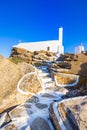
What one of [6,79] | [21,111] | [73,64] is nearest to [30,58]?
[73,64]

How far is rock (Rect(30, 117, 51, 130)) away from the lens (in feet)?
24.9

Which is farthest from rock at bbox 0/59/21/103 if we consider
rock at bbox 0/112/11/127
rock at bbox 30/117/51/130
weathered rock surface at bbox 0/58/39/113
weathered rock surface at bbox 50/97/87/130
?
weathered rock surface at bbox 50/97/87/130

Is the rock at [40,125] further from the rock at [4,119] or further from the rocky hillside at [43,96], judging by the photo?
the rock at [4,119]

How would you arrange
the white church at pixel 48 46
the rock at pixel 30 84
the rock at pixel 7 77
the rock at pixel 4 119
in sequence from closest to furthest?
the rock at pixel 4 119, the rock at pixel 7 77, the rock at pixel 30 84, the white church at pixel 48 46

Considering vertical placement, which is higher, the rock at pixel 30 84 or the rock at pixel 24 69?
the rock at pixel 24 69

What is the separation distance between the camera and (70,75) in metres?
12.2

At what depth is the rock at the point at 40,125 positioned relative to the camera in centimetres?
760

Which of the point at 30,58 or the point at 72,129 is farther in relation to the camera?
the point at 30,58

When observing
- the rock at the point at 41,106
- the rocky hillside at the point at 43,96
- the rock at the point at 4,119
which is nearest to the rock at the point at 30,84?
the rocky hillside at the point at 43,96

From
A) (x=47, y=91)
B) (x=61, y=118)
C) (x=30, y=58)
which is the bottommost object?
(x=61, y=118)

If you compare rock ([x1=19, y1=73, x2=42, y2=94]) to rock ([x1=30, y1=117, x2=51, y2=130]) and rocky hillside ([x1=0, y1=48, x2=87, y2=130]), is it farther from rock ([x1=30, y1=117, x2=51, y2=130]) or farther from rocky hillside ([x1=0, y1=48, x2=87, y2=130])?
rock ([x1=30, y1=117, x2=51, y2=130])

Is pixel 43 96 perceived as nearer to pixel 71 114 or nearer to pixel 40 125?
pixel 40 125

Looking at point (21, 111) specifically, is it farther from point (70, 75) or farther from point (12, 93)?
point (70, 75)

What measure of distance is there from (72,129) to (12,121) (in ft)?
9.19
